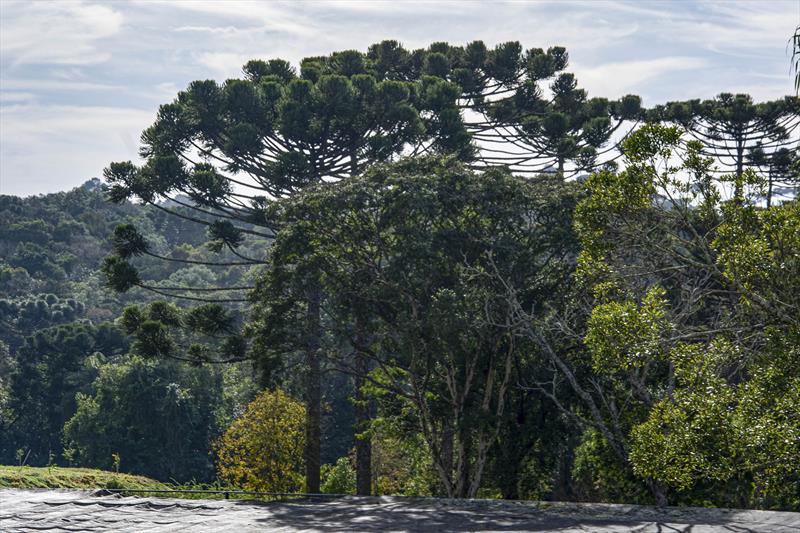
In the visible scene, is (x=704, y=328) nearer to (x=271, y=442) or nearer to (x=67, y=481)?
(x=67, y=481)

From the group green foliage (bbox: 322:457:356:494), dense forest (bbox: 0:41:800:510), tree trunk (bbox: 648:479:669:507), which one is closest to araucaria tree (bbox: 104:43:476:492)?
dense forest (bbox: 0:41:800:510)

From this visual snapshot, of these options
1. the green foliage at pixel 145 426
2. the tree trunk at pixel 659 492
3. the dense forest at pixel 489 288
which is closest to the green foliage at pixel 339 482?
the dense forest at pixel 489 288

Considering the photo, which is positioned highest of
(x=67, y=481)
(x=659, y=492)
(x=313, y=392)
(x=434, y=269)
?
(x=434, y=269)

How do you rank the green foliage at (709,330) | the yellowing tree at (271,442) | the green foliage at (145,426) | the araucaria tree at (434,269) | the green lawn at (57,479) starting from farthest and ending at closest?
1. the green foliage at (145,426)
2. the yellowing tree at (271,442)
3. the araucaria tree at (434,269)
4. the green lawn at (57,479)
5. the green foliage at (709,330)

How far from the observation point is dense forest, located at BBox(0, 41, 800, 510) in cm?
1093

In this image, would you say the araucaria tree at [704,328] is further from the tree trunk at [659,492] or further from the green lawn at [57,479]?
the green lawn at [57,479]

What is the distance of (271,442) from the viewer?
85.9ft

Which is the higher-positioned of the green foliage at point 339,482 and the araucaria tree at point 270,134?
the araucaria tree at point 270,134

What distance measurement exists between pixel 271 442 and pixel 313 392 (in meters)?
4.44

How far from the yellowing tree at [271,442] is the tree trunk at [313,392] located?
616 mm

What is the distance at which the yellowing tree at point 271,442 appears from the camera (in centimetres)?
2602

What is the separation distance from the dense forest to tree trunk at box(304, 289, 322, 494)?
0.08 m

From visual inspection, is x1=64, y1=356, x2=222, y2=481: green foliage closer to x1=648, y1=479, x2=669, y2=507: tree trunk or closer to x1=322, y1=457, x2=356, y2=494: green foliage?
x1=322, y1=457, x2=356, y2=494: green foliage

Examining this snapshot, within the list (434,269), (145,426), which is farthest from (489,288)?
(145,426)
